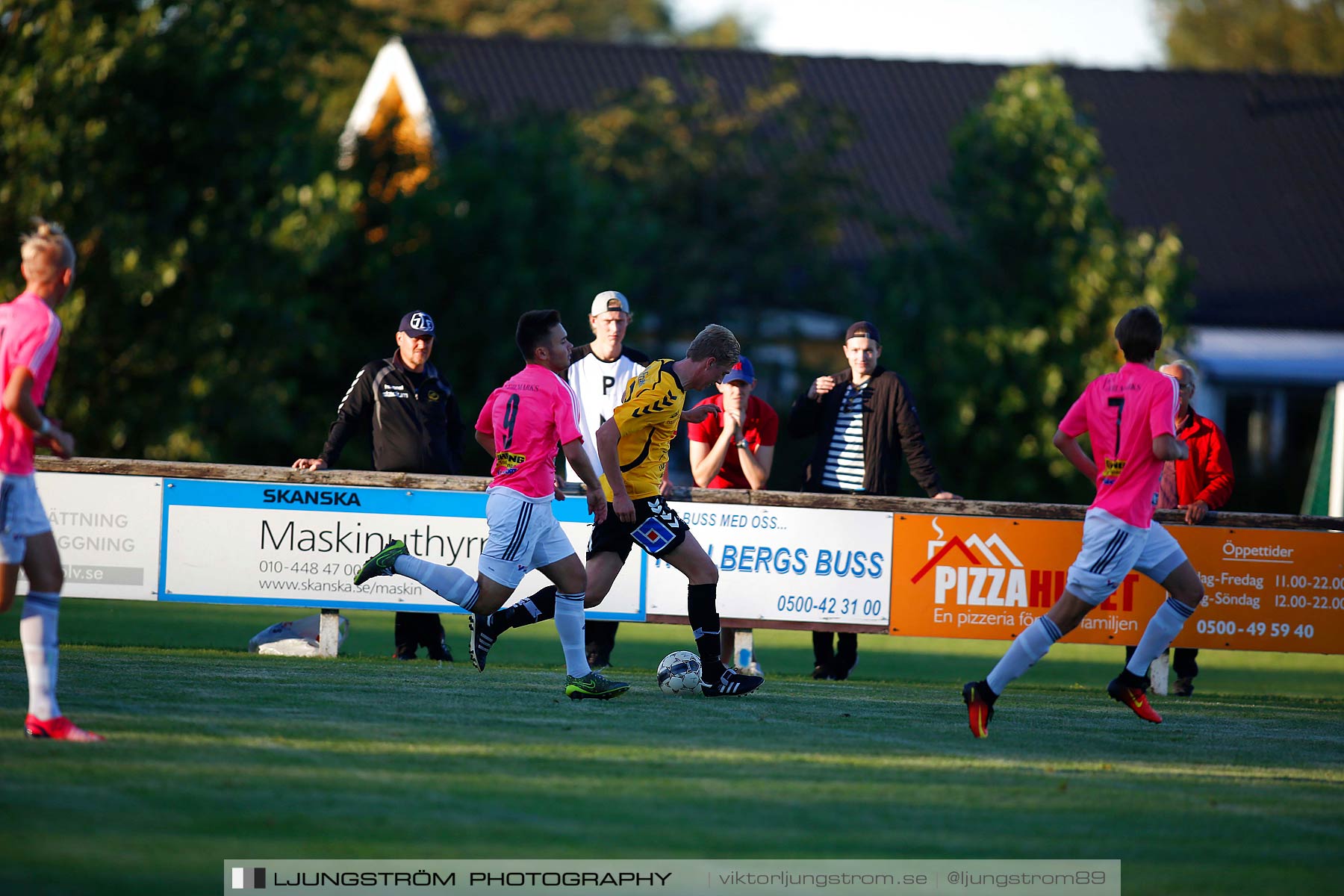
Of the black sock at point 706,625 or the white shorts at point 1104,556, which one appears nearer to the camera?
the white shorts at point 1104,556

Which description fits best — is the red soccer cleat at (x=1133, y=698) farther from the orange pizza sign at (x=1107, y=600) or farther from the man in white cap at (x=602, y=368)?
the man in white cap at (x=602, y=368)

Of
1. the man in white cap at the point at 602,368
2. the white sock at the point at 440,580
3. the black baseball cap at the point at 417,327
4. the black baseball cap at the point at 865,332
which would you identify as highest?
the black baseball cap at the point at 865,332

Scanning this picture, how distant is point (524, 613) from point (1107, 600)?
4409 mm

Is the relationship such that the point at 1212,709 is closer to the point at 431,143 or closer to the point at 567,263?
the point at 567,263

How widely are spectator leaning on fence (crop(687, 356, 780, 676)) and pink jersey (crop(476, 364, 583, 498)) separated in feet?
8.63

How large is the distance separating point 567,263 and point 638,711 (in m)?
17.1

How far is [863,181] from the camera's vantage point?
35219 millimetres

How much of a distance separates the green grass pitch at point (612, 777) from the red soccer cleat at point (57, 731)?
0.14 metres

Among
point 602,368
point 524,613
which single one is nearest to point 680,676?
point 524,613

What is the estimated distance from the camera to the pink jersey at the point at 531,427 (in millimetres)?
8008

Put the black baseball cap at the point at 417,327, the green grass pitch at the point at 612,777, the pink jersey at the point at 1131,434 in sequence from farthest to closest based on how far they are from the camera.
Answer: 1. the black baseball cap at the point at 417,327
2. the pink jersey at the point at 1131,434
3. the green grass pitch at the point at 612,777

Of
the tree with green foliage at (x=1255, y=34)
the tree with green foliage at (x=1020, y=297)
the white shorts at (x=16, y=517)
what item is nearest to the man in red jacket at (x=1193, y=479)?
the white shorts at (x=16, y=517)

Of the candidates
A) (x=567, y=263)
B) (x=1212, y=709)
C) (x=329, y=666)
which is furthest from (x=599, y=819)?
(x=567, y=263)

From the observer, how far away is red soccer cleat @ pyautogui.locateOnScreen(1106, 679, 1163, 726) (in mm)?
8438
